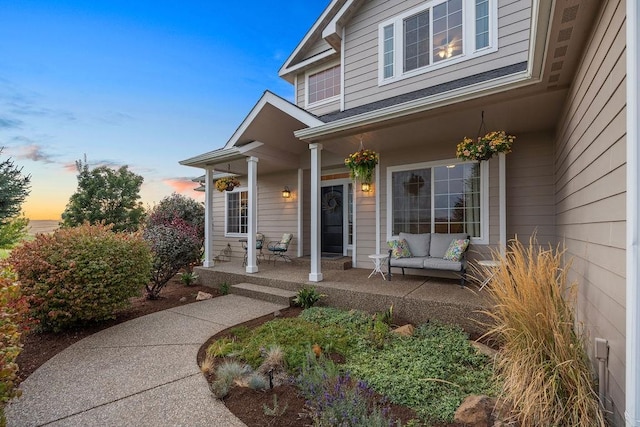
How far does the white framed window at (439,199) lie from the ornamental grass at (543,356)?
3.44 meters

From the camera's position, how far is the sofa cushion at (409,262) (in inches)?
207

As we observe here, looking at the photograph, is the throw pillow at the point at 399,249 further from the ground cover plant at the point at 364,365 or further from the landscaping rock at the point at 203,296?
the landscaping rock at the point at 203,296

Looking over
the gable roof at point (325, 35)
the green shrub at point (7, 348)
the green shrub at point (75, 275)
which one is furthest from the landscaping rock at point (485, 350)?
the gable roof at point (325, 35)

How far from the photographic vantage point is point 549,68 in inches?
123

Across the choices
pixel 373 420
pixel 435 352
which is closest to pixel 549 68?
pixel 435 352

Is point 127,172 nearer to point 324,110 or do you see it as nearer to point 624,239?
point 324,110

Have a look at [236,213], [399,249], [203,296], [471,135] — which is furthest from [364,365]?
[236,213]

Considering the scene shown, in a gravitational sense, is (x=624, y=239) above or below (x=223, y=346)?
above

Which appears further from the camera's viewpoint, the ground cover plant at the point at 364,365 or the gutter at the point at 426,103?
the gutter at the point at 426,103

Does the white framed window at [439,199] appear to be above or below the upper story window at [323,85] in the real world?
below

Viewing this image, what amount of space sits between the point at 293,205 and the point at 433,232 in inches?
158

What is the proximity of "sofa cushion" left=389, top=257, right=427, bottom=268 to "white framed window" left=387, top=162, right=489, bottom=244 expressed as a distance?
36.3 inches

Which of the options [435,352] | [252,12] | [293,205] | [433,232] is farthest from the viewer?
[252,12]

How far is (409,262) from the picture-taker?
17.6ft
